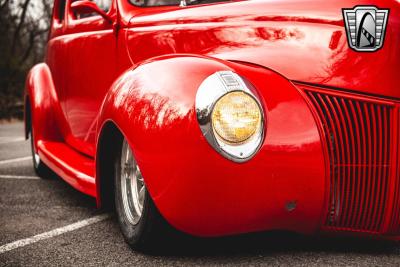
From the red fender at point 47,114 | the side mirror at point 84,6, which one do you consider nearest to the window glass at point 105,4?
the side mirror at point 84,6

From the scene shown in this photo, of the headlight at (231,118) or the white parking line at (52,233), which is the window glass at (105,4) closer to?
the white parking line at (52,233)

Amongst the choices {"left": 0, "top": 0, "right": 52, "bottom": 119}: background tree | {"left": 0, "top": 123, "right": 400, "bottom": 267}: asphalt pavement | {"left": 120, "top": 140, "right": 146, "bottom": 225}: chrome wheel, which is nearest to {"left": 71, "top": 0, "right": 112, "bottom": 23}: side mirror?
{"left": 120, "top": 140, "right": 146, "bottom": 225}: chrome wheel

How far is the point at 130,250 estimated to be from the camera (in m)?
2.77

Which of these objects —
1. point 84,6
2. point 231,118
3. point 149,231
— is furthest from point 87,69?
point 231,118

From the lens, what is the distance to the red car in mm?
→ 2363

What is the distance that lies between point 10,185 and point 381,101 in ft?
9.97

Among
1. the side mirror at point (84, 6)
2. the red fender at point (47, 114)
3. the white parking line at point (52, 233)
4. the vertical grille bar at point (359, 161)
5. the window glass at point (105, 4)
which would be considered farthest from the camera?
the red fender at point (47, 114)

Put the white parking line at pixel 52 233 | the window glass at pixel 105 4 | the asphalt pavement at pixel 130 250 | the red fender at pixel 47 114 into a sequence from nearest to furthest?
the asphalt pavement at pixel 130 250 → the white parking line at pixel 52 233 → the window glass at pixel 105 4 → the red fender at pixel 47 114

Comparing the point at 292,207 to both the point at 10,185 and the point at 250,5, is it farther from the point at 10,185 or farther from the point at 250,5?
the point at 10,185

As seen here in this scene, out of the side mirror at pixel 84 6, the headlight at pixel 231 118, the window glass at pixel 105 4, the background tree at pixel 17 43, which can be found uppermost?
the side mirror at pixel 84 6

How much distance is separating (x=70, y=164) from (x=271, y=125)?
176 cm

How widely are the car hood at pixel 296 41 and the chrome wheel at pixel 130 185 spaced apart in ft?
1.97

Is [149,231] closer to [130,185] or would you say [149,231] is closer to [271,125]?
[130,185]

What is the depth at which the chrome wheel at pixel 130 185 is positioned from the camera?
2920 millimetres
